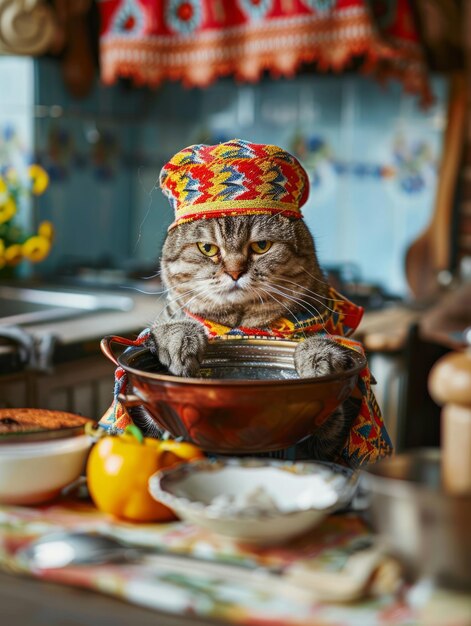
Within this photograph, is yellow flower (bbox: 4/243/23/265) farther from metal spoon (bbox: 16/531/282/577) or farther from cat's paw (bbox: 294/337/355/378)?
metal spoon (bbox: 16/531/282/577)

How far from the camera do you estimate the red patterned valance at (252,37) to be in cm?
256

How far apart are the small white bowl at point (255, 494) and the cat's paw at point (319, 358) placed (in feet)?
0.52

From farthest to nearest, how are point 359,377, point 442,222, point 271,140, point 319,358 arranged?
point 271,140 → point 442,222 → point 359,377 → point 319,358

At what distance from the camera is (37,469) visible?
87 cm

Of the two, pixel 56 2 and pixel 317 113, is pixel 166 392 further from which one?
pixel 317 113

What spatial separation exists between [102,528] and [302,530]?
0.21 metres

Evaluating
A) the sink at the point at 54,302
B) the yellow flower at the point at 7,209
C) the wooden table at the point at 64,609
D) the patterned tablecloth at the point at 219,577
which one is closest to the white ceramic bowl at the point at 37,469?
the patterned tablecloth at the point at 219,577

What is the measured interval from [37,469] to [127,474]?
100 millimetres

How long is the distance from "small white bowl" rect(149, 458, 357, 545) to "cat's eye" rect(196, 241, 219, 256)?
439 mm

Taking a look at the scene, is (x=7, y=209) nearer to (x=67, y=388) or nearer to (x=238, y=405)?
(x=67, y=388)

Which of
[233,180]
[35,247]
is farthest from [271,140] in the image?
[233,180]

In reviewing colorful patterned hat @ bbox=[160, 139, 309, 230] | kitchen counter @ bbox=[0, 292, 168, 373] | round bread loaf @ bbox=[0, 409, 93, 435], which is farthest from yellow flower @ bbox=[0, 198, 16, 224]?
round bread loaf @ bbox=[0, 409, 93, 435]

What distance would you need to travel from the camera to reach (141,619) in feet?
2.21

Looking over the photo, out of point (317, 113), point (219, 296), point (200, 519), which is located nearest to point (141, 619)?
point (200, 519)
